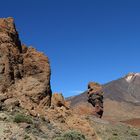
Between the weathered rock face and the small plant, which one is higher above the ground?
the weathered rock face

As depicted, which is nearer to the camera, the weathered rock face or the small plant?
the small plant

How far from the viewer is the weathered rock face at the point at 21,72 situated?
26.9 metres

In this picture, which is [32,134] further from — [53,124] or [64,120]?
[64,120]

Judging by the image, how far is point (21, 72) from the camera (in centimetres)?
2912

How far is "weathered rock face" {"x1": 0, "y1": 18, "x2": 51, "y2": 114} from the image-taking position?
2692cm

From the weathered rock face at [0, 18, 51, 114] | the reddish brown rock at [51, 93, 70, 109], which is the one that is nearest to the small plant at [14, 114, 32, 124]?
the weathered rock face at [0, 18, 51, 114]

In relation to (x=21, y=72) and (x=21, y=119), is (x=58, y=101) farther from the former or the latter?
(x=21, y=119)

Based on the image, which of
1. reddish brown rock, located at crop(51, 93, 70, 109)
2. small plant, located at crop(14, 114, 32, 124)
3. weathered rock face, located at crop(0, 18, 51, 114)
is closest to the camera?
small plant, located at crop(14, 114, 32, 124)

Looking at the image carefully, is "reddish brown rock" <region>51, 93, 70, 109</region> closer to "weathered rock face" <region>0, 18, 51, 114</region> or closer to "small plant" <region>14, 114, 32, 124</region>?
"weathered rock face" <region>0, 18, 51, 114</region>

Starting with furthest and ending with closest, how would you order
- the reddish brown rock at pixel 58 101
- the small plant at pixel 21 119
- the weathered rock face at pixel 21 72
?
1. the reddish brown rock at pixel 58 101
2. the weathered rock face at pixel 21 72
3. the small plant at pixel 21 119

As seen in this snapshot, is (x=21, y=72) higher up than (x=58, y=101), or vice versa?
(x=21, y=72)

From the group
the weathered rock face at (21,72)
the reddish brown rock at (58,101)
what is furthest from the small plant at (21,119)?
the reddish brown rock at (58,101)

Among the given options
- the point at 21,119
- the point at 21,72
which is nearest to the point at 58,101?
the point at 21,72

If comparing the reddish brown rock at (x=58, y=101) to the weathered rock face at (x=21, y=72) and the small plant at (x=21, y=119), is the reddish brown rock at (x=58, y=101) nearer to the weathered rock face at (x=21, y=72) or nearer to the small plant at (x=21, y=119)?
the weathered rock face at (x=21, y=72)
